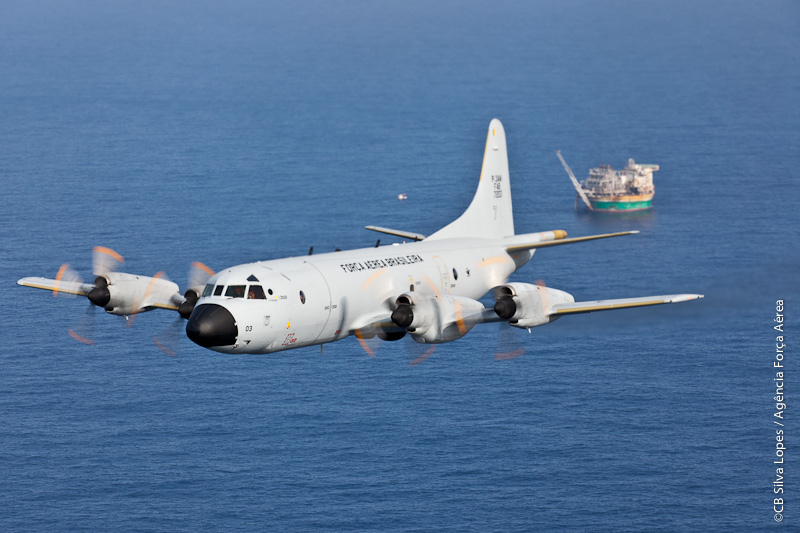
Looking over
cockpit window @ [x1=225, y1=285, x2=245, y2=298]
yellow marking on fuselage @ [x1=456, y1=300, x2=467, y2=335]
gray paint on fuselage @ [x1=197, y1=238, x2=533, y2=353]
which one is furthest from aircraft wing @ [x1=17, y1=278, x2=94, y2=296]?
yellow marking on fuselage @ [x1=456, y1=300, x2=467, y2=335]

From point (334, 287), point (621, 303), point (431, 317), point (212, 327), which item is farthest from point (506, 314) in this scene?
point (212, 327)

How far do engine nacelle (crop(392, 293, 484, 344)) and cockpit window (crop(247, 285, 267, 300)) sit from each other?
25.3 feet

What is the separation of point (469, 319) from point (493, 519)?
13106cm

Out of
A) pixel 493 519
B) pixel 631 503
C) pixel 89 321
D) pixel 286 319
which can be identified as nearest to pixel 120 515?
pixel 493 519

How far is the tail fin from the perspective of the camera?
7994 centimetres

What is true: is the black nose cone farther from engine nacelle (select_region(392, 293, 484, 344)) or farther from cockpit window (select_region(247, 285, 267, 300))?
engine nacelle (select_region(392, 293, 484, 344))

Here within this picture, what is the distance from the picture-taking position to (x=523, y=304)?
67.9 metres

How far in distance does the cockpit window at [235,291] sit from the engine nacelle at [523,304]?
14.4 metres

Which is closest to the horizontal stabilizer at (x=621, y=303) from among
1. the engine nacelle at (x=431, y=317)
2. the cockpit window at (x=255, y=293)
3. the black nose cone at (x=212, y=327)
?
the engine nacelle at (x=431, y=317)

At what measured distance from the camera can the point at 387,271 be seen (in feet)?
221

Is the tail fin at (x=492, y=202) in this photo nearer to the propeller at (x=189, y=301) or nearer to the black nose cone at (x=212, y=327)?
the propeller at (x=189, y=301)

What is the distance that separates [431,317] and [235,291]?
1070cm

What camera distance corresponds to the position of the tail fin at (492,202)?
79.9 metres

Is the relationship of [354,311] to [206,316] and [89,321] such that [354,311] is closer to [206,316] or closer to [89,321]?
[206,316]
